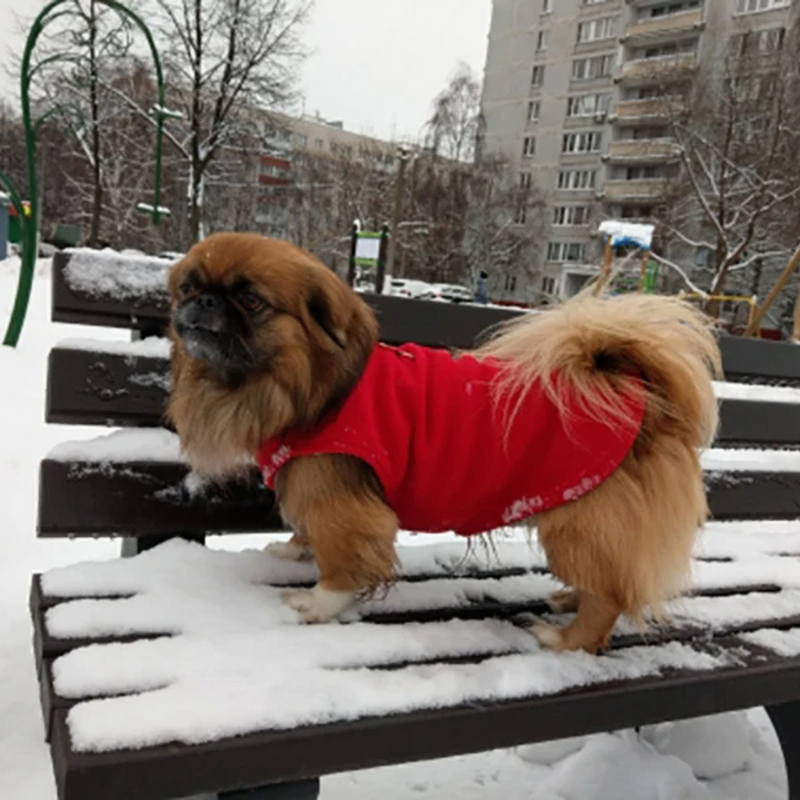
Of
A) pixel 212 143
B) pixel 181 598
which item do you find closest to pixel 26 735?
pixel 181 598

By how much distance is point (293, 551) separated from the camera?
187 cm

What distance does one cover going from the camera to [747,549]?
8.01 feet

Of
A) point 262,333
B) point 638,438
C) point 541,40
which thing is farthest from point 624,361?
point 541,40

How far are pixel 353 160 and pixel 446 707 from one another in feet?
136

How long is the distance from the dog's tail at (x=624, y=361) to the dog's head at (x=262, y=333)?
39 centimetres

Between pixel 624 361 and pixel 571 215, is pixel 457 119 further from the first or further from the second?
pixel 624 361

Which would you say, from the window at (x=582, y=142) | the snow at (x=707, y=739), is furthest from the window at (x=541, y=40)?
the snow at (x=707, y=739)

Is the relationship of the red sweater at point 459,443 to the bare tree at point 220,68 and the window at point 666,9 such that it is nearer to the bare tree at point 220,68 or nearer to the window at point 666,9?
the bare tree at point 220,68

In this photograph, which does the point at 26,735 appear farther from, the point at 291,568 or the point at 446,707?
the point at 446,707

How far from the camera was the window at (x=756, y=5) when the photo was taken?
111ft

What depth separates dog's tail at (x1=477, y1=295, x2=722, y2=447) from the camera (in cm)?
163

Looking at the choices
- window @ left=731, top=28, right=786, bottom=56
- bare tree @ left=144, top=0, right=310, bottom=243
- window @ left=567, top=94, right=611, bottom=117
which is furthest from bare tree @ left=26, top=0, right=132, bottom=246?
window @ left=567, top=94, right=611, bottom=117

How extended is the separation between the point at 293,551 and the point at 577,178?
147 feet

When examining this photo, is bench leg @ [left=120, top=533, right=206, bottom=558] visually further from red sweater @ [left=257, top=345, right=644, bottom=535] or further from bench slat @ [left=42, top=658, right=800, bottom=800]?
bench slat @ [left=42, top=658, right=800, bottom=800]
